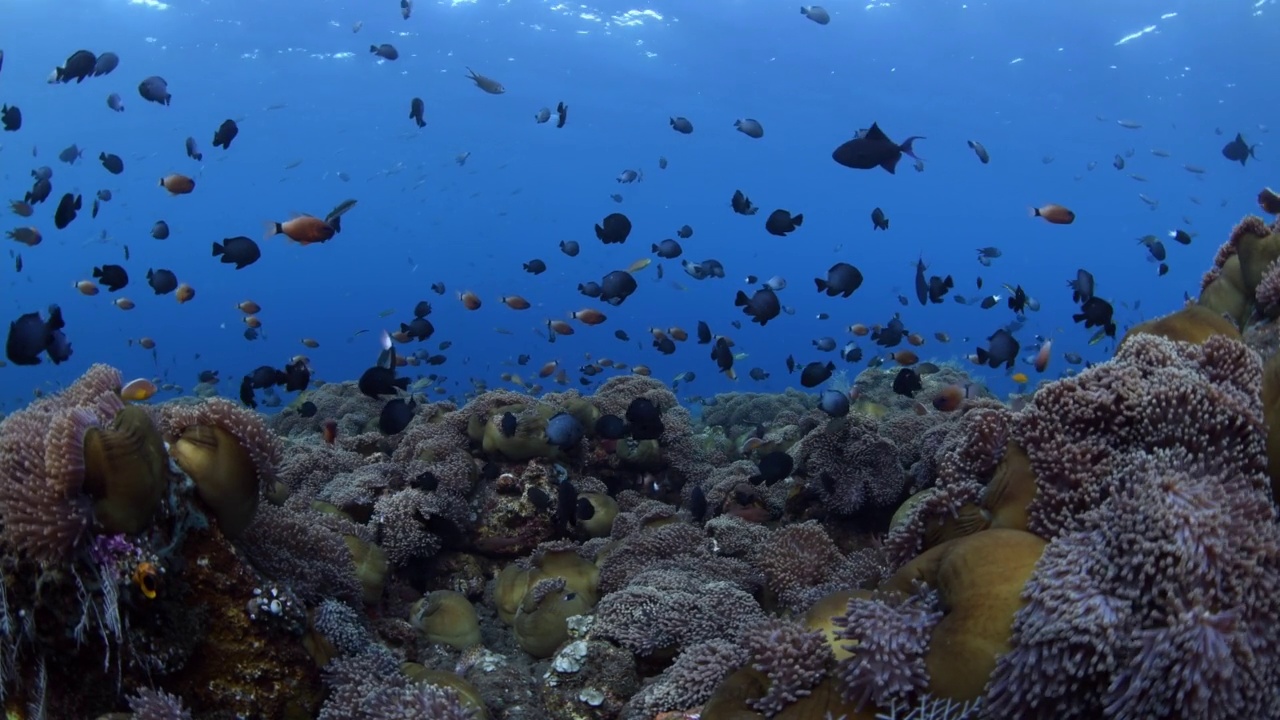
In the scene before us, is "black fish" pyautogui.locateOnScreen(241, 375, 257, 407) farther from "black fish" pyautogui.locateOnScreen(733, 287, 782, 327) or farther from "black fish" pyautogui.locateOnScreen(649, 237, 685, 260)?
"black fish" pyautogui.locateOnScreen(733, 287, 782, 327)

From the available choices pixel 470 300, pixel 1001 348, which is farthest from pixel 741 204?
pixel 470 300

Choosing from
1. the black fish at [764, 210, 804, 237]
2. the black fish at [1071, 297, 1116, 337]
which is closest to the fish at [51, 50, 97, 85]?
the black fish at [764, 210, 804, 237]

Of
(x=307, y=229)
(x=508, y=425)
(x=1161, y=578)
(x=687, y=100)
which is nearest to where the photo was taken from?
(x=1161, y=578)

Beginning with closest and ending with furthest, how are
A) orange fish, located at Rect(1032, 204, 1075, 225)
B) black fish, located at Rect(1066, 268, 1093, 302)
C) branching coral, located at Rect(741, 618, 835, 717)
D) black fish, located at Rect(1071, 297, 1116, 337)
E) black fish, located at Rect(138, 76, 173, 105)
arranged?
branching coral, located at Rect(741, 618, 835, 717) < black fish, located at Rect(1071, 297, 1116, 337) < black fish, located at Rect(1066, 268, 1093, 302) < orange fish, located at Rect(1032, 204, 1075, 225) < black fish, located at Rect(138, 76, 173, 105)

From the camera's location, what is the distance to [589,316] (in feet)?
39.8

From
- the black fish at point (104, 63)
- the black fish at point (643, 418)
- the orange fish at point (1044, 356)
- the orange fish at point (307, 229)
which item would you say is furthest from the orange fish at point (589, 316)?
the black fish at point (104, 63)

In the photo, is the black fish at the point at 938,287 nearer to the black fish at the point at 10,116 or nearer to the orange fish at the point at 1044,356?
the orange fish at the point at 1044,356

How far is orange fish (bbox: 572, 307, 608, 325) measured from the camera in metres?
11.8

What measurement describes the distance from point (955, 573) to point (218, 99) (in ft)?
207

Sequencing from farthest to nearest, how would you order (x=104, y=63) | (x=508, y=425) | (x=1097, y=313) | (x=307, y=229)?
1. (x=104, y=63)
2. (x=1097, y=313)
3. (x=307, y=229)
4. (x=508, y=425)

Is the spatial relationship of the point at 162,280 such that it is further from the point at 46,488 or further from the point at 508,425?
the point at 46,488

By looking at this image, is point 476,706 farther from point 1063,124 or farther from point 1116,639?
point 1063,124

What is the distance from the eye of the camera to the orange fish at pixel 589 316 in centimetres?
1184

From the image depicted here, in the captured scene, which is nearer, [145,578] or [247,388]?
[145,578]
